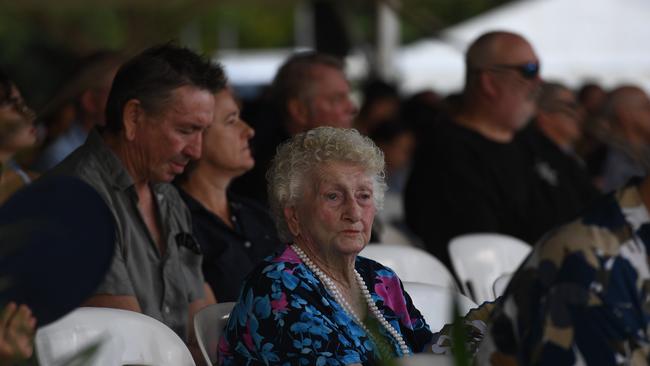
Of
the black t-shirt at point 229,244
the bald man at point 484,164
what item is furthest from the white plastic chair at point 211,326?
the bald man at point 484,164

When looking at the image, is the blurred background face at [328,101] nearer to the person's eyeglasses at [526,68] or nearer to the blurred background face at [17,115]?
the person's eyeglasses at [526,68]

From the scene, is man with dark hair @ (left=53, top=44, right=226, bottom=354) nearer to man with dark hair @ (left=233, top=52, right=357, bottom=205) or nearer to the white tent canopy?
man with dark hair @ (left=233, top=52, right=357, bottom=205)

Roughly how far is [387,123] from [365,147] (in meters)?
5.43

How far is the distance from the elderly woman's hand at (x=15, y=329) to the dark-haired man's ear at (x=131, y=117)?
145 cm

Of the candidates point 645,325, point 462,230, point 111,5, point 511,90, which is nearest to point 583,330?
point 645,325

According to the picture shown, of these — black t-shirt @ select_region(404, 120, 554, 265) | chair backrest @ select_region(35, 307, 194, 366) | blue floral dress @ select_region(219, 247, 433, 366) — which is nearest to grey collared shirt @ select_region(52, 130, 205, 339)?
chair backrest @ select_region(35, 307, 194, 366)

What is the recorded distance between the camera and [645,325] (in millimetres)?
2289

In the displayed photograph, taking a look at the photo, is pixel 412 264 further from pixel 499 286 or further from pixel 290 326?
pixel 290 326

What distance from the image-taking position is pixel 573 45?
15734 mm

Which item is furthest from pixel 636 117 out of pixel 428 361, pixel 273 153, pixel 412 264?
pixel 428 361

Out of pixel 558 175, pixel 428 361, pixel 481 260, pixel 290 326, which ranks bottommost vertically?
pixel 558 175

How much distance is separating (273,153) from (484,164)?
1.09 metres

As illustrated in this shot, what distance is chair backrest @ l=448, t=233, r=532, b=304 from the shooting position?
491cm

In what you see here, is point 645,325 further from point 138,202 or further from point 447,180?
point 447,180
